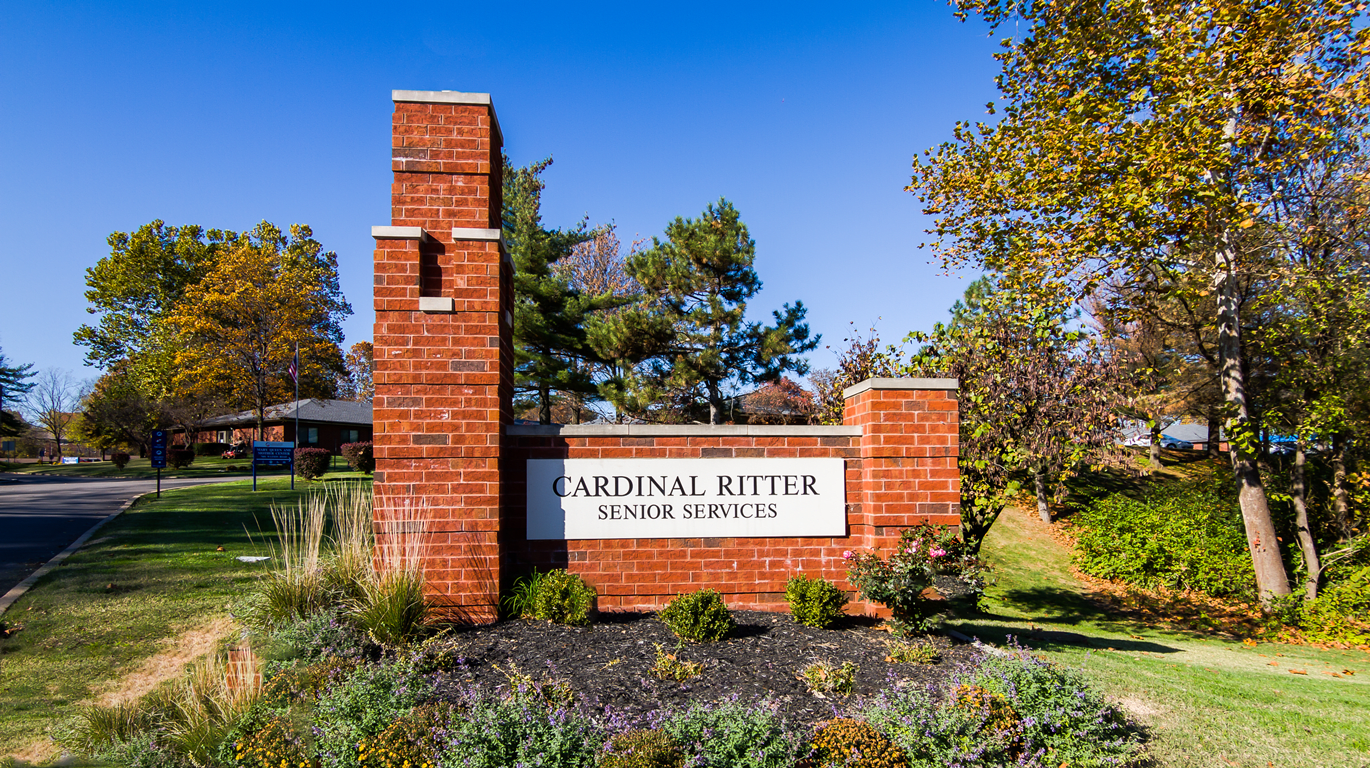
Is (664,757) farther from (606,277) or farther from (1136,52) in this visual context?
(606,277)

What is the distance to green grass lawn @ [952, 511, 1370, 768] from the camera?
Result: 14.0 feet

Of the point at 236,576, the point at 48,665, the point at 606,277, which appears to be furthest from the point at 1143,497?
the point at 606,277

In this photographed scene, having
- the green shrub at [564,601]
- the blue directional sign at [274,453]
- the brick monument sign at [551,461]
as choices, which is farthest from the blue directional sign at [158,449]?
the green shrub at [564,601]

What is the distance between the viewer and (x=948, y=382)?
6.00 meters

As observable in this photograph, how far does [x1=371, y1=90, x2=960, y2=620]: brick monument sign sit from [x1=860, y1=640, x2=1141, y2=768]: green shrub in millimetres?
1897

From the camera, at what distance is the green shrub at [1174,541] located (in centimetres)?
1310

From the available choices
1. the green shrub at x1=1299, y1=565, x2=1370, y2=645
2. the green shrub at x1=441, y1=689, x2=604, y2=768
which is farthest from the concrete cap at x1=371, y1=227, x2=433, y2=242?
the green shrub at x1=1299, y1=565, x2=1370, y2=645

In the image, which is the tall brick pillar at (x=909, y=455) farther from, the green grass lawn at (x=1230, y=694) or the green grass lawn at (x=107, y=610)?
the green grass lawn at (x=107, y=610)

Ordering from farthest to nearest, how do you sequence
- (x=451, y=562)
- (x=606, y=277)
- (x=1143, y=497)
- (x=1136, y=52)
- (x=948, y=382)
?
(x=606, y=277)
(x=1143, y=497)
(x=1136, y=52)
(x=948, y=382)
(x=451, y=562)

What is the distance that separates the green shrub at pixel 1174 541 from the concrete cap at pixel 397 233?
14.6 metres

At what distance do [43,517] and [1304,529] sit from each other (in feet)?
72.1

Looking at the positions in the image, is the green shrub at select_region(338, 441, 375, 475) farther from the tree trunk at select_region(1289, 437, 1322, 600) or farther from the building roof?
the tree trunk at select_region(1289, 437, 1322, 600)

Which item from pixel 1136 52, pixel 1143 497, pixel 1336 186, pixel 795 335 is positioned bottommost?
pixel 1143 497

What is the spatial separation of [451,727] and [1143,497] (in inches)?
709
